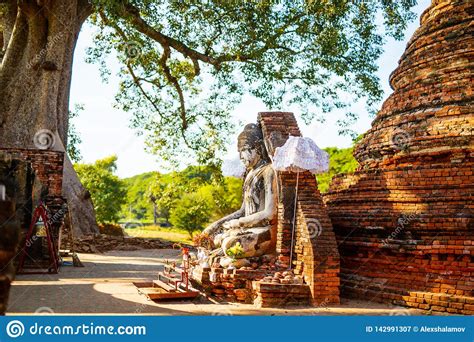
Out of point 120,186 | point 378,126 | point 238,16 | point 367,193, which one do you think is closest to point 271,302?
point 367,193

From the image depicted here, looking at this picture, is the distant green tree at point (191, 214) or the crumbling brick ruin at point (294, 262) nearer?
the crumbling brick ruin at point (294, 262)

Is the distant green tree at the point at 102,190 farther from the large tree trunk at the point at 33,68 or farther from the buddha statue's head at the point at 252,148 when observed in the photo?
the buddha statue's head at the point at 252,148

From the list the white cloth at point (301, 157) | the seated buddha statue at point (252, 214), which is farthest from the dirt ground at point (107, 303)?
the white cloth at point (301, 157)

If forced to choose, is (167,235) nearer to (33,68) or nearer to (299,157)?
(33,68)

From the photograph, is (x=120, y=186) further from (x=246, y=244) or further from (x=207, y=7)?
(x=246, y=244)

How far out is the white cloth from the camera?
21.5 ft

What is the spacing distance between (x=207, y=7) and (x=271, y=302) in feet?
33.2

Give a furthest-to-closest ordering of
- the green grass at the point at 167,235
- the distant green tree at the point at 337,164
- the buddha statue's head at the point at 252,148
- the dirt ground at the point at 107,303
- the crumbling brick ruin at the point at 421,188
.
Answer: the green grass at the point at 167,235 → the distant green tree at the point at 337,164 → the buddha statue's head at the point at 252,148 → the crumbling brick ruin at the point at 421,188 → the dirt ground at the point at 107,303

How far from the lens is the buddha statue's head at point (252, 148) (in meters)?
7.69

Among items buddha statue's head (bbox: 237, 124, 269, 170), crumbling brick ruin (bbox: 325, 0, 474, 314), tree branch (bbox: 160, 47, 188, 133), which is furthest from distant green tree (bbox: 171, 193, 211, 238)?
crumbling brick ruin (bbox: 325, 0, 474, 314)

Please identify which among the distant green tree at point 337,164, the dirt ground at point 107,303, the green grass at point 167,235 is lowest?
the green grass at point 167,235

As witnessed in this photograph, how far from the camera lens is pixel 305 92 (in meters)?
15.9

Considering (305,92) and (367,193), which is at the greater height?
(305,92)

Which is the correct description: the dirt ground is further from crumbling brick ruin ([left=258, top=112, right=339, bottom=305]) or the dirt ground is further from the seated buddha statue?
the seated buddha statue
